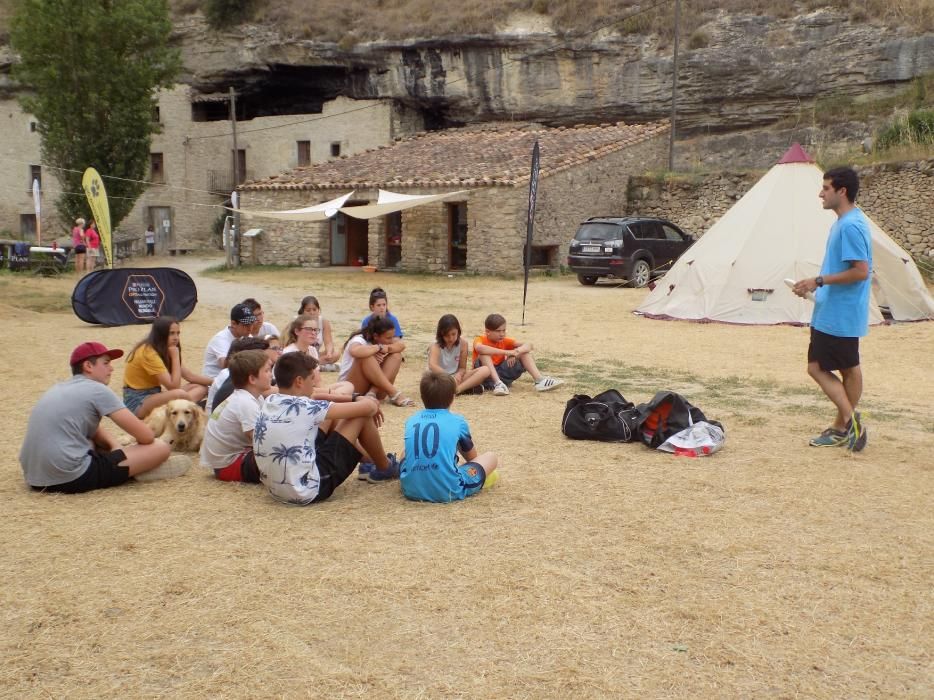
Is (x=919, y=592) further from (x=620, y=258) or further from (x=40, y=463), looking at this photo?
(x=620, y=258)

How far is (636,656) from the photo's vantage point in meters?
2.94

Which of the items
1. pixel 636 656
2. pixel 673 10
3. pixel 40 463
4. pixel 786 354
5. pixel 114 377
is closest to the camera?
pixel 636 656

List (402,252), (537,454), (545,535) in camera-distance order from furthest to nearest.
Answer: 1. (402,252)
2. (537,454)
3. (545,535)

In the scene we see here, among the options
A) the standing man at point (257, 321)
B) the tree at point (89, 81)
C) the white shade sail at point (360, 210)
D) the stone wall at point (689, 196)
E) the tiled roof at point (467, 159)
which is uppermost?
the tree at point (89, 81)

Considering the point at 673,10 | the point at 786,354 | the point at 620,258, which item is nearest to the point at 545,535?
the point at 786,354

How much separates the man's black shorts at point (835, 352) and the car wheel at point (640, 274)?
1352 cm

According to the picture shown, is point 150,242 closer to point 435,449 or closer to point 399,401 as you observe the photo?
point 399,401

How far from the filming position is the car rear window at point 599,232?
62.7ft

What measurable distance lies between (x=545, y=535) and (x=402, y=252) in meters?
20.9

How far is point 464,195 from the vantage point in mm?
22734

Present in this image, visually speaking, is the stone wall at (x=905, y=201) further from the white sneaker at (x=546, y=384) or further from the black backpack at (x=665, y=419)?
the black backpack at (x=665, y=419)

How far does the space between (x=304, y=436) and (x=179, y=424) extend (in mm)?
1677

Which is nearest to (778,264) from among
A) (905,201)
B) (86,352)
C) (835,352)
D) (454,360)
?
(454,360)

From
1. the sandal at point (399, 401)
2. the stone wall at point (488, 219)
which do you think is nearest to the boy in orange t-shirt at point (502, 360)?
the sandal at point (399, 401)
